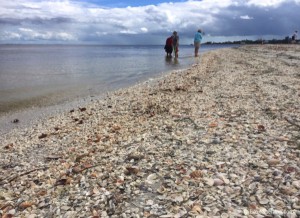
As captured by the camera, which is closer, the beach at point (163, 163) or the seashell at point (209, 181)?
the beach at point (163, 163)

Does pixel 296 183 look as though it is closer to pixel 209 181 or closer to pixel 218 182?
pixel 218 182

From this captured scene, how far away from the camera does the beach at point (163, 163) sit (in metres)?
4.66

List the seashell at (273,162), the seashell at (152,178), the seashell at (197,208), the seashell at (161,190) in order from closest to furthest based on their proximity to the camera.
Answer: the seashell at (197,208) → the seashell at (161,190) → the seashell at (152,178) → the seashell at (273,162)

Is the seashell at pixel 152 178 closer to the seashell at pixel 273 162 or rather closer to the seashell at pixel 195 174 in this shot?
the seashell at pixel 195 174

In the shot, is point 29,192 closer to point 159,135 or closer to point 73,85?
point 159,135

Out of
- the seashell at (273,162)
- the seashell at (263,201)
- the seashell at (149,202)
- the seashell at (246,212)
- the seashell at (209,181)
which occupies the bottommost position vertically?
the seashell at (149,202)

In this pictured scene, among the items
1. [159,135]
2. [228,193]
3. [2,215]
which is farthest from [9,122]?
[228,193]

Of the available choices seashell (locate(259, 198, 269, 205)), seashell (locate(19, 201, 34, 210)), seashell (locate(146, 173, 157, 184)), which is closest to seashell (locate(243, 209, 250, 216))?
seashell (locate(259, 198, 269, 205))

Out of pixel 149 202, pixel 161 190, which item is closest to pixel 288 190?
pixel 161 190

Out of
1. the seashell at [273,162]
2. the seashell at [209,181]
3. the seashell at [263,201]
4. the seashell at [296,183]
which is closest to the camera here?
the seashell at [263,201]

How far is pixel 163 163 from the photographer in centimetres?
600

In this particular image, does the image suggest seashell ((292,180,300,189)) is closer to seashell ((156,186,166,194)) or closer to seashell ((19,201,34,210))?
seashell ((156,186,166,194))

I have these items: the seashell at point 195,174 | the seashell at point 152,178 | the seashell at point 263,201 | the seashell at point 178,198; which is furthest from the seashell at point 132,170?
the seashell at point 263,201

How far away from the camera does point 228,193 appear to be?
480 centimetres
